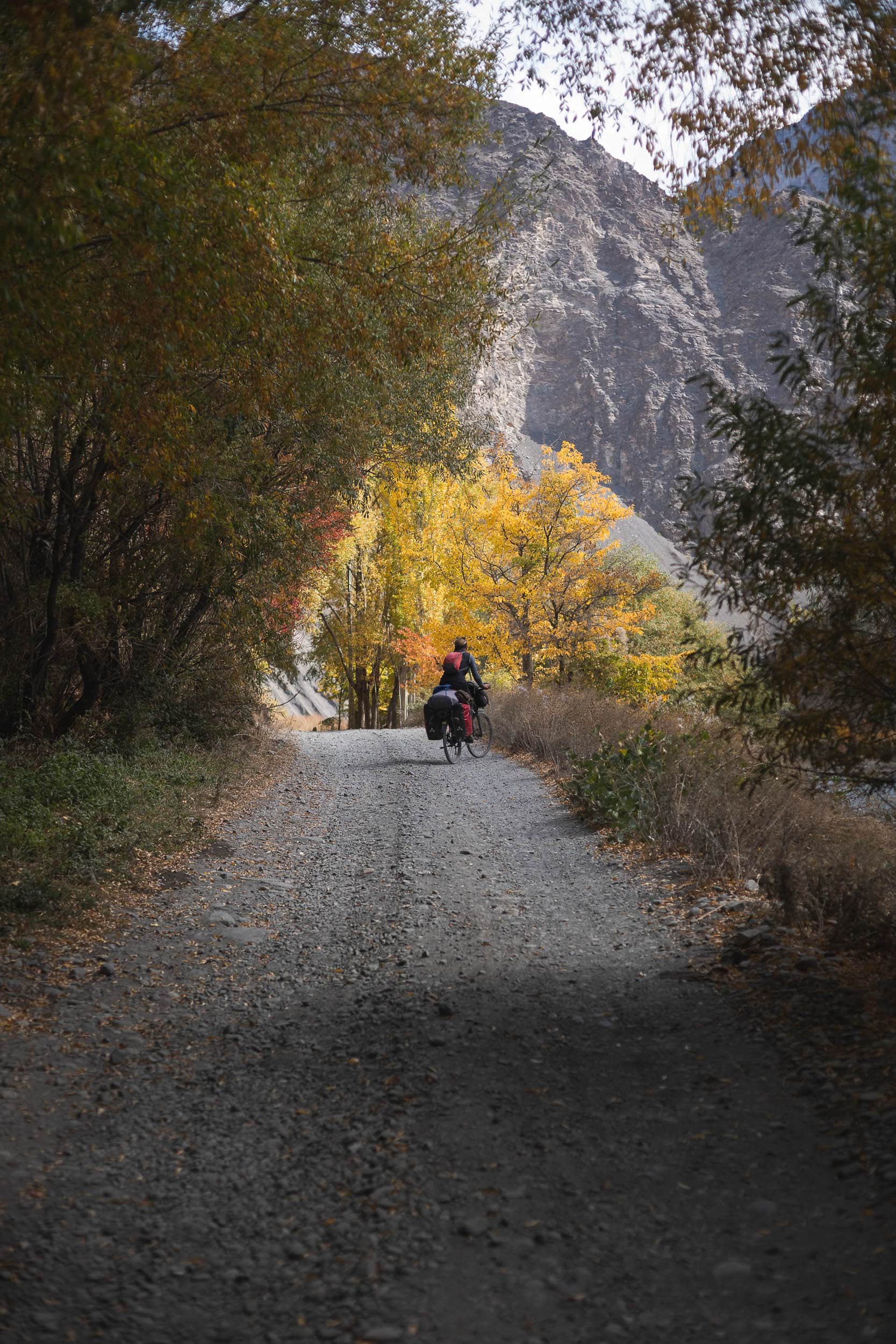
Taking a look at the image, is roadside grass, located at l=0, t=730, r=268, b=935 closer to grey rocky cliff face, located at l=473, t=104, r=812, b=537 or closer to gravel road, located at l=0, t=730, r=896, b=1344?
gravel road, located at l=0, t=730, r=896, b=1344

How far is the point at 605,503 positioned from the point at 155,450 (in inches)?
640

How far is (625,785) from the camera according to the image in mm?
9102

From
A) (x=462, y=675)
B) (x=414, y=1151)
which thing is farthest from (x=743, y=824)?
(x=462, y=675)

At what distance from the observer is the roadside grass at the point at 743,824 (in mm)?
5445

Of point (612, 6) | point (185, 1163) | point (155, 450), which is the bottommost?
point (185, 1163)

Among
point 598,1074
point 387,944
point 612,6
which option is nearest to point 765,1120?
point 598,1074

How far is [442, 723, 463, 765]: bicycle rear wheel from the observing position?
1477 centimetres

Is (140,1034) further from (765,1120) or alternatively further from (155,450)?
(155,450)

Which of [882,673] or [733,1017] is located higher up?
[882,673]

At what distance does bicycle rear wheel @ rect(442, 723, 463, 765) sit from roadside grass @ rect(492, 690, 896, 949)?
2.91 metres

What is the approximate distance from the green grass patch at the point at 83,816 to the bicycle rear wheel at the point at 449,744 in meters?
4.15

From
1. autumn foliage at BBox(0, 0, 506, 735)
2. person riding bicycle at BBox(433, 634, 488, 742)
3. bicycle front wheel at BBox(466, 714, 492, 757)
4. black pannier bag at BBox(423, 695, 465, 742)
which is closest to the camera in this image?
autumn foliage at BBox(0, 0, 506, 735)

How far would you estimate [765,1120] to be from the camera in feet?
11.5

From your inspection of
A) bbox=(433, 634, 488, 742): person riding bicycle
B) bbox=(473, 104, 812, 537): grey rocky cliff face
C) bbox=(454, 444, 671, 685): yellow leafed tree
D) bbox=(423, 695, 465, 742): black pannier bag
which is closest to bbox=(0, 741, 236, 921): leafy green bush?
bbox=(423, 695, 465, 742): black pannier bag
